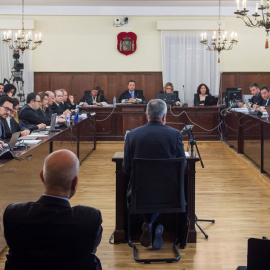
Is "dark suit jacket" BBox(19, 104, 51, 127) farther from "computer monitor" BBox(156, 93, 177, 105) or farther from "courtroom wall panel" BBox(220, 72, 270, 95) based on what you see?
"courtroom wall panel" BBox(220, 72, 270, 95)

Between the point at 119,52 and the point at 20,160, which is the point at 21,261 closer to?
the point at 20,160

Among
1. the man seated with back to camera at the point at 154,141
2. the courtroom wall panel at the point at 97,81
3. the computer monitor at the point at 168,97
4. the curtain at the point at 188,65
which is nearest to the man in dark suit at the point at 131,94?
the courtroom wall panel at the point at 97,81

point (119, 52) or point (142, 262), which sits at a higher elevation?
point (119, 52)

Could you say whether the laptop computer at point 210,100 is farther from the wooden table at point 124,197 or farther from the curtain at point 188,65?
the wooden table at point 124,197

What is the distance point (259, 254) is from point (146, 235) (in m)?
2.15

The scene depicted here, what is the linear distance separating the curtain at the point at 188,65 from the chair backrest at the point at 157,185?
946cm

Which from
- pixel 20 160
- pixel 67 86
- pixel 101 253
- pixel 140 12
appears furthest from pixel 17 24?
pixel 101 253

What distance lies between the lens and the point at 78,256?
2.12 metres

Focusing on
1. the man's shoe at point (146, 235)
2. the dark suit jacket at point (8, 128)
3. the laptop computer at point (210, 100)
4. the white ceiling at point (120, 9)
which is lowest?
the man's shoe at point (146, 235)

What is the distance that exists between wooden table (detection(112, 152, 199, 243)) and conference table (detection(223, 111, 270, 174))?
10.2 ft

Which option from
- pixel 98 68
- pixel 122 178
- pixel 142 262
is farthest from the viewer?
pixel 98 68

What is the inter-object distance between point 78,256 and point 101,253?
7.51 ft

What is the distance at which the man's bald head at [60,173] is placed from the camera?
2.19 metres

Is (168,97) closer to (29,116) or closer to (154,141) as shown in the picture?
(29,116)
